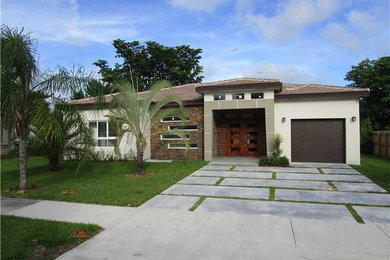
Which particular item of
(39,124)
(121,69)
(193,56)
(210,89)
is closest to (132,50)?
(121,69)

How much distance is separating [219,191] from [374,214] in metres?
3.65

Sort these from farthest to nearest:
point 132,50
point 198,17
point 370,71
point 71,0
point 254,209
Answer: point 132,50, point 370,71, point 198,17, point 71,0, point 254,209

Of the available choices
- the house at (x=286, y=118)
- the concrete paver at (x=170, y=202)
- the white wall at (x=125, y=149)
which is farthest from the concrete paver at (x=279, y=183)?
the white wall at (x=125, y=149)

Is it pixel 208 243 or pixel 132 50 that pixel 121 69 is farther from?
pixel 208 243

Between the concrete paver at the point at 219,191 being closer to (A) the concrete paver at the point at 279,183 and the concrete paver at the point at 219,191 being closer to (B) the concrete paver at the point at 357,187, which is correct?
(A) the concrete paver at the point at 279,183

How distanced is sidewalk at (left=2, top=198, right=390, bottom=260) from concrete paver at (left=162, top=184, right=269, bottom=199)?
1.65 meters

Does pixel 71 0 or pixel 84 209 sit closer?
pixel 84 209

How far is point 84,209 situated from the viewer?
238 inches

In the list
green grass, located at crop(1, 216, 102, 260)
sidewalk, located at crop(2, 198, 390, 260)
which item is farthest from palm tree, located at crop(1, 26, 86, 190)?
green grass, located at crop(1, 216, 102, 260)

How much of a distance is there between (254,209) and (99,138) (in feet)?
38.8

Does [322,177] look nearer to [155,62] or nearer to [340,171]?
[340,171]

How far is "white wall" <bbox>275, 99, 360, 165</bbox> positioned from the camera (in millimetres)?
12753

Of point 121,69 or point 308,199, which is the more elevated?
point 121,69

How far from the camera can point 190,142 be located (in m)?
14.7
